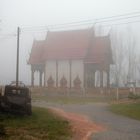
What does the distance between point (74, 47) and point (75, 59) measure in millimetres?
2003

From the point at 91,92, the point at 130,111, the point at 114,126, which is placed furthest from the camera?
the point at 91,92

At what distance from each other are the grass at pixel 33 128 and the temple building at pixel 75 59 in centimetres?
2536


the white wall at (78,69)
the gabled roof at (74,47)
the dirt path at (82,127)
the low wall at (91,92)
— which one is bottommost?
the dirt path at (82,127)

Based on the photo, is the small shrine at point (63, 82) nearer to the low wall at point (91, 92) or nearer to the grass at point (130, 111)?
the low wall at point (91, 92)

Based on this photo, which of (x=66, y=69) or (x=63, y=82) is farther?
(x=66, y=69)

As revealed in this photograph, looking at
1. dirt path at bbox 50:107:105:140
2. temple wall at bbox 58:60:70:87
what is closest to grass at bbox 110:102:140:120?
dirt path at bbox 50:107:105:140

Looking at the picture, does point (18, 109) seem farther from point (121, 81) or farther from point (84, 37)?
point (121, 81)

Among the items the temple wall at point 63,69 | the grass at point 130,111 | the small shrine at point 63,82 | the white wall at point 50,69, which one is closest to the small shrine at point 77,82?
the small shrine at point 63,82

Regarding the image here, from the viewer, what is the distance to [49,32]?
55281 millimetres

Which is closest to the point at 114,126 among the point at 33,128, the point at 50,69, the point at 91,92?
the point at 33,128

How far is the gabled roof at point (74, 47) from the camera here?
4978cm

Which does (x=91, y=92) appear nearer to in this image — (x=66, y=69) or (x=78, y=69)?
(x=78, y=69)

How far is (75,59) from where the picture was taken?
1959 inches

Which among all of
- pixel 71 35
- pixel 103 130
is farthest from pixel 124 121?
pixel 71 35
